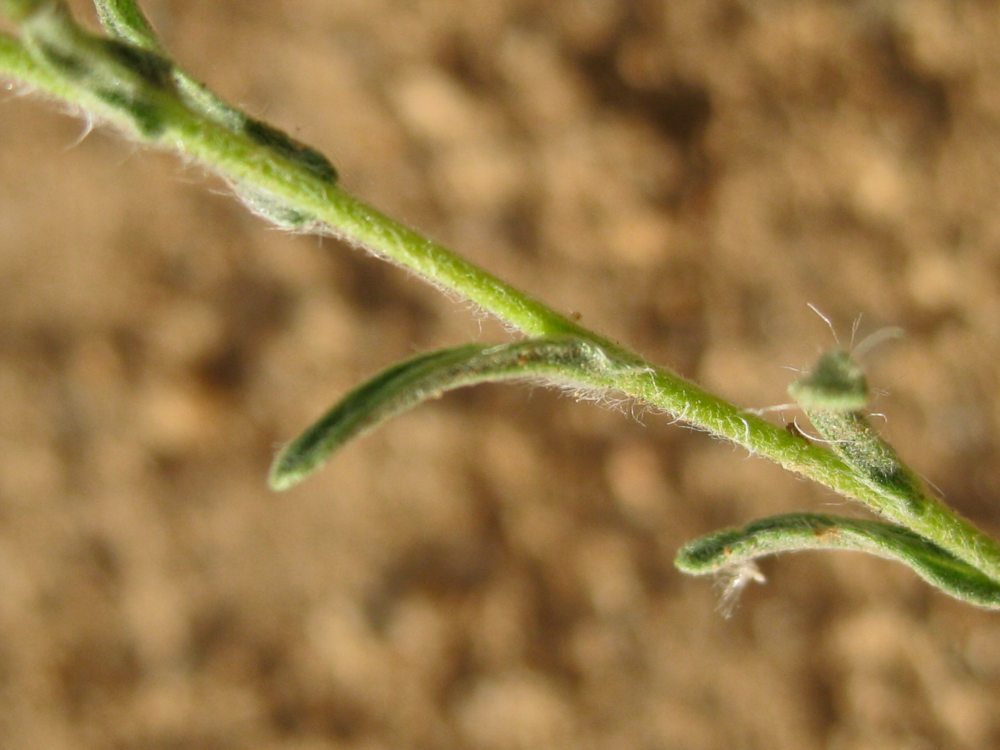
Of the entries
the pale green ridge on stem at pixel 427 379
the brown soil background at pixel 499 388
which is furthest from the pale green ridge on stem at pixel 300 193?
the brown soil background at pixel 499 388

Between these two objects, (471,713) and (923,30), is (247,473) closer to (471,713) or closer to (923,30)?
(471,713)

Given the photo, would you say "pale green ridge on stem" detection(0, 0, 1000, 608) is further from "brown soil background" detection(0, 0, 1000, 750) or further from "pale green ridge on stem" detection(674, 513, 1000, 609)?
"brown soil background" detection(0, 0, 1000, 750)

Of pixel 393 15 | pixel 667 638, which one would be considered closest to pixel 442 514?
pixel 667 638

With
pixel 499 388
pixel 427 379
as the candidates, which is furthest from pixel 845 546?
pixel 499 388

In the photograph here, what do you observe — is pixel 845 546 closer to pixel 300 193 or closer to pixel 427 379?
pixel 427 379

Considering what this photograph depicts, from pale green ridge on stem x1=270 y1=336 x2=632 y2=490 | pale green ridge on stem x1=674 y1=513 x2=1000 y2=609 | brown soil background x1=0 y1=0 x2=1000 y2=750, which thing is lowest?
brown soil background x1=0 y1=0 x2=1000 y2=750

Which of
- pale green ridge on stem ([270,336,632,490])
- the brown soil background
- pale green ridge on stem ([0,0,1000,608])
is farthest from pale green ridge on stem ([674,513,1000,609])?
the brown soil background
